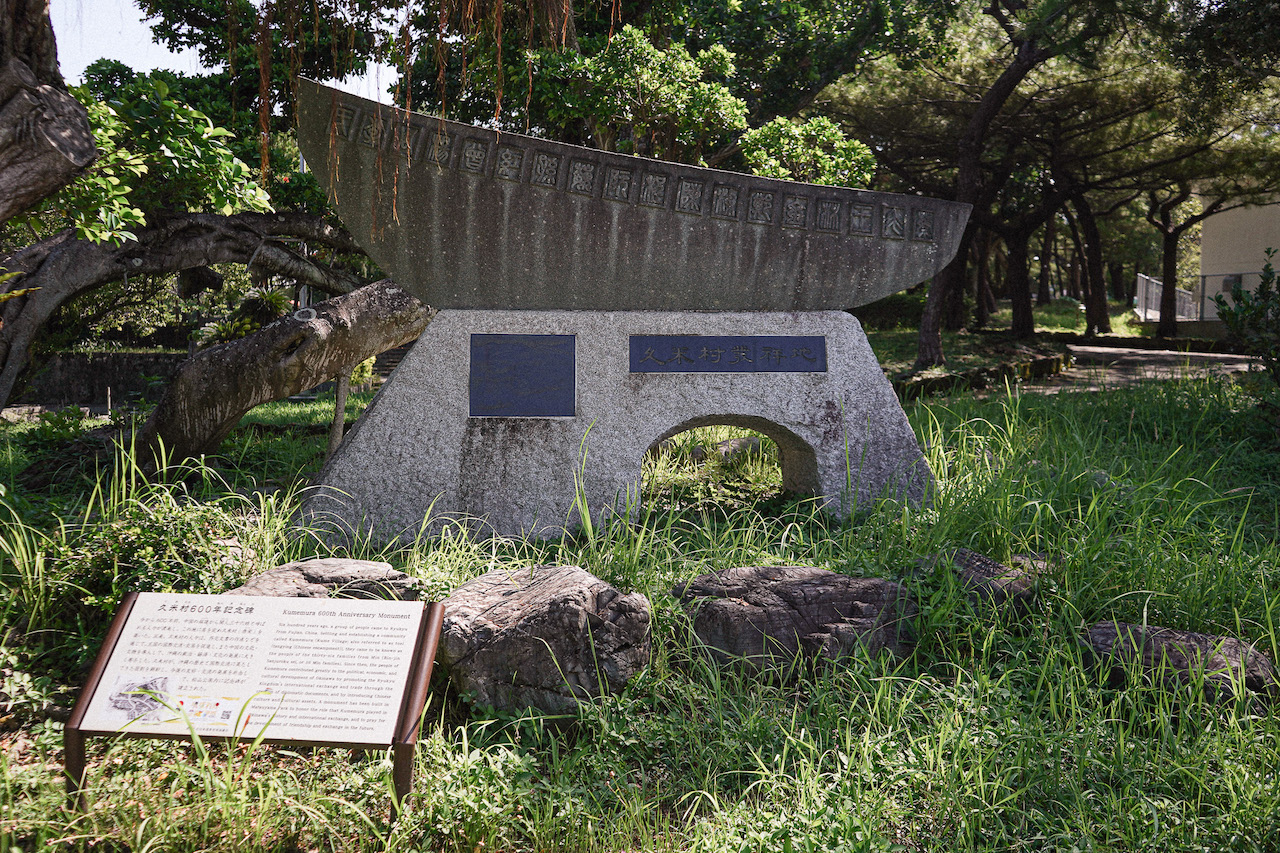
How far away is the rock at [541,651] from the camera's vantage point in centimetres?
291

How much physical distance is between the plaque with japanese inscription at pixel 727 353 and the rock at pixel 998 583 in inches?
62.4

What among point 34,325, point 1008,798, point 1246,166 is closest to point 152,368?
point 34,325

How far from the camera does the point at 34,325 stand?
556cm

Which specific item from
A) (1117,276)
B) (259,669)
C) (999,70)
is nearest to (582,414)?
(259,669)

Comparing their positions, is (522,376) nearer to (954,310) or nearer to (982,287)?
(954,310)

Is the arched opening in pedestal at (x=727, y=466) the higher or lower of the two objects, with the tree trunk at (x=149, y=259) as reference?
lower

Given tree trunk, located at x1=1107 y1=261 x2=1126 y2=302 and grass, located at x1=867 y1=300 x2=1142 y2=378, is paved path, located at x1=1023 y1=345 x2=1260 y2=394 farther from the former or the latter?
tree trunk, located at x1=1107 y1=261 x2=1126 y2=302

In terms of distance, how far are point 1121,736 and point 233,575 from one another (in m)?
3.23

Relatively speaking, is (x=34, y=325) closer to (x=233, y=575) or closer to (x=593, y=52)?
(x=233, y=575)

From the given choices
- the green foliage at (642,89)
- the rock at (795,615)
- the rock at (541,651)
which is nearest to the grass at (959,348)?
the green foliage at (642,89)

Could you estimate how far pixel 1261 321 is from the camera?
631cm

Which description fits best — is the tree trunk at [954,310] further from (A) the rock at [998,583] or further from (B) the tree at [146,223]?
(A) the rock at [998,583]

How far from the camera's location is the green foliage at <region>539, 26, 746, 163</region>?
718 cm

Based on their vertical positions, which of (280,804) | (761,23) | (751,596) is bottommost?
(280,804)
